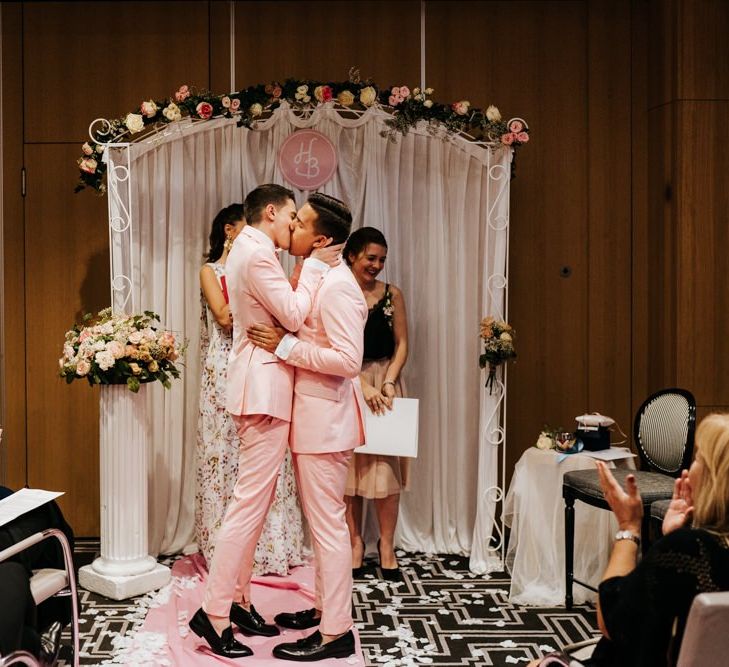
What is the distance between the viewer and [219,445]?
4.70 meters

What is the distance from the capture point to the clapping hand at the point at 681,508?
2.12m

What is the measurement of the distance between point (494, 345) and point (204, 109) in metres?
1.92

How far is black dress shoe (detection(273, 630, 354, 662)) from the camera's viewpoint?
11.6ft

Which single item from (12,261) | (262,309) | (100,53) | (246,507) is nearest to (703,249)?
(262,309)

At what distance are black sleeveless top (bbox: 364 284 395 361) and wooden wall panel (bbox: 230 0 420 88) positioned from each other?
1502mm

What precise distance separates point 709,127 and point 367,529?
3.00 metres

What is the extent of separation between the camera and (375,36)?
5516mm

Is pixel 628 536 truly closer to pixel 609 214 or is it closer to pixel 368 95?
pixel 368 95

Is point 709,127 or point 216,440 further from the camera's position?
point 709,127

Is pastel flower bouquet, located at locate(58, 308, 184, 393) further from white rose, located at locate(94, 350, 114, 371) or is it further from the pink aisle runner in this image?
the pink aisle runner

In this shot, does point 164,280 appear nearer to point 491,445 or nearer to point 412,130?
point 412,130

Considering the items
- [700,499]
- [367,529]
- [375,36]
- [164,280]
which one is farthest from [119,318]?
[700,499]

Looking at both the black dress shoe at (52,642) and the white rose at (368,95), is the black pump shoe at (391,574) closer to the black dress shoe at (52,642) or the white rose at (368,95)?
the black dress shoe at (52,642)

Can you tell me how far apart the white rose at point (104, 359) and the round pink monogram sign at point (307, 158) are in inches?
55.2
